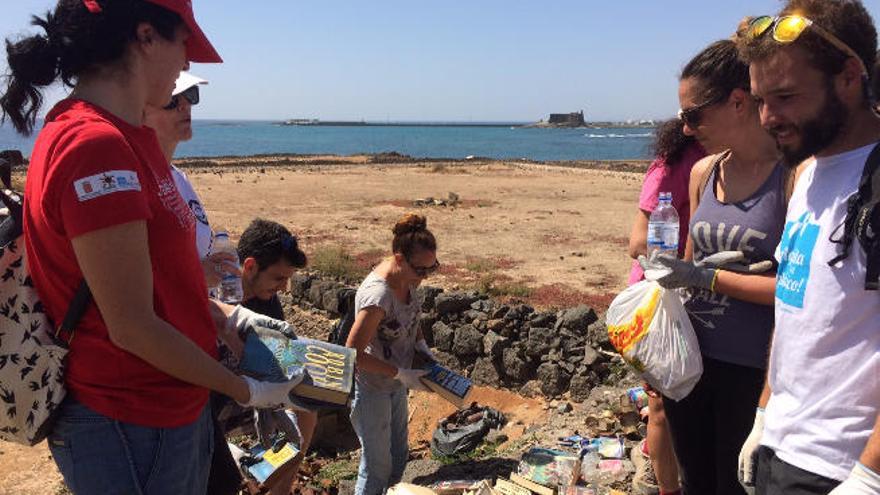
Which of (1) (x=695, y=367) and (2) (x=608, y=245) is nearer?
(1) (x=695, y=367)

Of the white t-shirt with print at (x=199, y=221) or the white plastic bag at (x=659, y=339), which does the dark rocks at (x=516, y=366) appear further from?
the white t-shirt with print at (x=199, y=221)

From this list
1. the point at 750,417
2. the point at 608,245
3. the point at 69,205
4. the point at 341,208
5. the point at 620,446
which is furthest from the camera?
the point at 341,208

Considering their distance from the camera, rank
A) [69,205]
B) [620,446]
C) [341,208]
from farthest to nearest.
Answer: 1. [341,208]
2. [620,446]
3. [69,205]

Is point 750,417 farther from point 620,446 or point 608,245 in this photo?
point 608,245

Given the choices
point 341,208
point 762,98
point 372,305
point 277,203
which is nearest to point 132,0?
point 762,98

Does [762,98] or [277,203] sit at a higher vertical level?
[762,98]

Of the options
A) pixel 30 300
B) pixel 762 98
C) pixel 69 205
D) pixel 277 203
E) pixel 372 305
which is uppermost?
pixel 762 98

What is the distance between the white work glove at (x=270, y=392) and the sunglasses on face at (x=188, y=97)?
156 centimetres

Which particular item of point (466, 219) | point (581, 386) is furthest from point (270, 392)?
point (466, 219)

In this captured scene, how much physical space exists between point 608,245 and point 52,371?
1430cm

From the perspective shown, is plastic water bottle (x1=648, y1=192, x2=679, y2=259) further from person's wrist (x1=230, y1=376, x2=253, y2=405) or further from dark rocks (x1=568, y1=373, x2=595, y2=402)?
dark rocks (x1=568, y1=373, x2=595, y2=402)

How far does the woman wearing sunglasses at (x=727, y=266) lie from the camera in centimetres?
281

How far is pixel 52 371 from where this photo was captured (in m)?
1.91

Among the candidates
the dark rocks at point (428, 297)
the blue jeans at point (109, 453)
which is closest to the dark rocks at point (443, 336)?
the dark rocks at point (428, 297)
